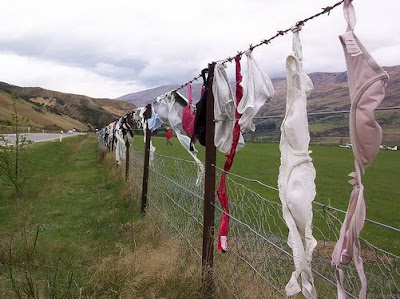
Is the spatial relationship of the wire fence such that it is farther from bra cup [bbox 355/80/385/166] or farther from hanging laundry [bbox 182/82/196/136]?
hanging laundry [bbox 182/82/196/136]

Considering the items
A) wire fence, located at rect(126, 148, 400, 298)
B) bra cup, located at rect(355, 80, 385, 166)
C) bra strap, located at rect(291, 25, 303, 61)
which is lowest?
wire fence, located at rect(126, 148, 400, 298)

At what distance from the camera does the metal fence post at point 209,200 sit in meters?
3.78

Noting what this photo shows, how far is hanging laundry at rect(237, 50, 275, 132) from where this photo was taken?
2.95 metres

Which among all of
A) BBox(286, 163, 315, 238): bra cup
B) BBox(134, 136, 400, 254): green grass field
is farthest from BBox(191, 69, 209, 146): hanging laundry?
BBox(134, 136, 400, 254): green grass field

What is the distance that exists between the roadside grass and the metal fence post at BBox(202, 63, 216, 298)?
0.13 meters

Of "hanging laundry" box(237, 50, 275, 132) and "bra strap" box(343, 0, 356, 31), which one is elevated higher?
"bra strap" box(343, 0, 356, 31)

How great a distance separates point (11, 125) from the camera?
11.8 m

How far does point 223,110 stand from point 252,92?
0.64m

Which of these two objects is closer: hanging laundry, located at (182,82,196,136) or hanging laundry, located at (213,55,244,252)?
hanging laundry, located at (213,55,244,252)

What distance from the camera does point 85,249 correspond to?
6.03 m

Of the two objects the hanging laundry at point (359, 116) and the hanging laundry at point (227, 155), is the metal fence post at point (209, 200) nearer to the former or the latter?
the hanging laundry at point (227, 155)

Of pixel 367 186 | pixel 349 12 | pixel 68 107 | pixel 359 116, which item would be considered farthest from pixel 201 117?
pixel 68 107

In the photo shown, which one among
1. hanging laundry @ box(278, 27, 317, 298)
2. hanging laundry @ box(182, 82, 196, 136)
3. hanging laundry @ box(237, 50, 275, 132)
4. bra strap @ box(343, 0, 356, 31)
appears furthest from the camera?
hanging laundry @ box(182, 82, 196, 136)

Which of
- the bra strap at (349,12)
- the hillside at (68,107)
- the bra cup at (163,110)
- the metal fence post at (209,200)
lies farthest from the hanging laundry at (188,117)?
the hillside at (68,107)
